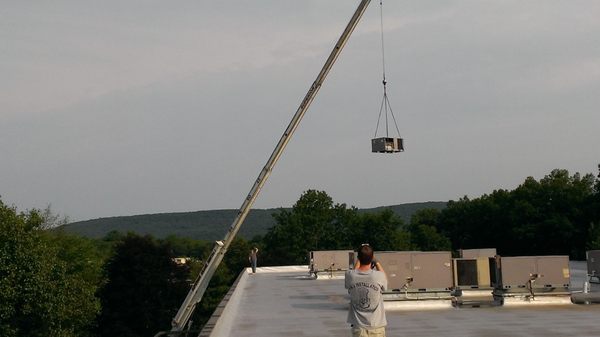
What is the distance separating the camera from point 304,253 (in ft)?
405

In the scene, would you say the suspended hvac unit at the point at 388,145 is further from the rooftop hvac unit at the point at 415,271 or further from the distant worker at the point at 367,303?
the distant worker at the point at 367,303

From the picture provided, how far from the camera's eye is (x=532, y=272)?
27328 millimetres

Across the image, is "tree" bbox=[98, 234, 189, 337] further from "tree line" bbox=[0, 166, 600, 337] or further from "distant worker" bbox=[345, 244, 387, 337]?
"distant worker" bbox=[345, 244, 387, 337]

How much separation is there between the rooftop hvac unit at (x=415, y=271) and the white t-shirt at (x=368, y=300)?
16881mm

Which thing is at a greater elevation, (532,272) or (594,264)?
(594,264)

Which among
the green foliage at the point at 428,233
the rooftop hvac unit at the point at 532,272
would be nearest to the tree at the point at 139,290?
the rooftop hvac unit at the point at 532,272

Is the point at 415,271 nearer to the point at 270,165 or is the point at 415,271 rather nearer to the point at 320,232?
the point at 270,165

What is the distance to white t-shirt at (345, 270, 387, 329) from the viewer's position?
10352 mm

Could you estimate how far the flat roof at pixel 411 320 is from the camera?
790 inches

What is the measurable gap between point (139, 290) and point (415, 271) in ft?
167

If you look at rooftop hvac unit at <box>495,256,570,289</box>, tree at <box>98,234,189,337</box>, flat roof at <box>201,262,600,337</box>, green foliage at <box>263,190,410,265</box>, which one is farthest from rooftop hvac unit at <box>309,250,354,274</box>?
green foliage at <box>263,190,410,265</box>

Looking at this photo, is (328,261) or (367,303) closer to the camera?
(367,303)

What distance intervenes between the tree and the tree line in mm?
91

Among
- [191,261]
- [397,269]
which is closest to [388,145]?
[397,269]
